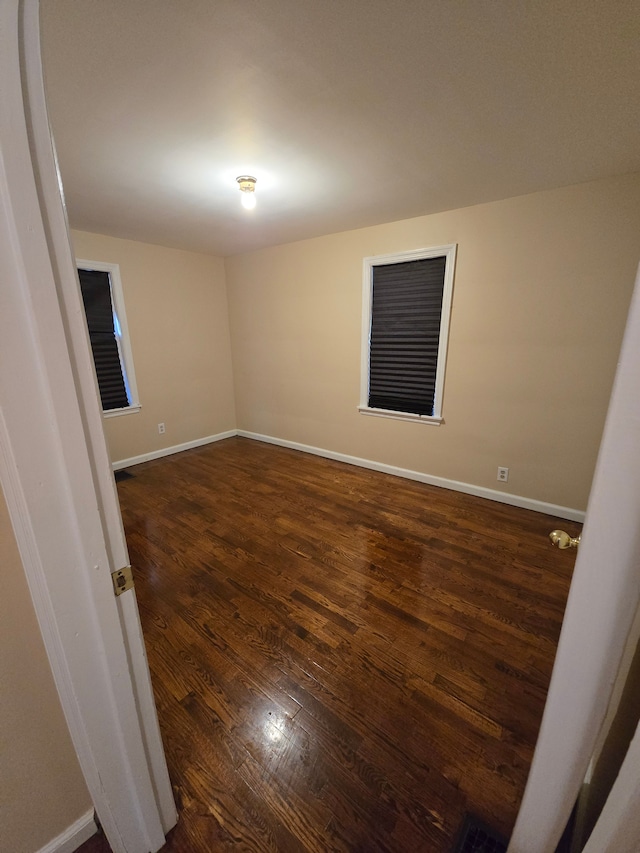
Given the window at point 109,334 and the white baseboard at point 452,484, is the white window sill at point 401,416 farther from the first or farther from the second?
the window at point 109,334

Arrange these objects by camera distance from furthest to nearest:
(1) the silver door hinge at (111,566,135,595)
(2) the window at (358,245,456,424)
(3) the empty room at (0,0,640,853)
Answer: (2) the window at (358,245,456,424) < (1) the silver door hinge at (111,566,135,595) < (3) the empty room at (0,0,640,853)

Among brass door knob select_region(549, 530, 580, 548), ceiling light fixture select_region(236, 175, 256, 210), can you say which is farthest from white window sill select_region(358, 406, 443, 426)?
brass door knob select_region(549, 530, 580, 548)

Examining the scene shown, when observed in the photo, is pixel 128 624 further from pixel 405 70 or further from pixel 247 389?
pixel 247 389

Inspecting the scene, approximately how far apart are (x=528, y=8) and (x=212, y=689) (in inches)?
108

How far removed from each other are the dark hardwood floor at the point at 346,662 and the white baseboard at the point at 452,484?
98mm

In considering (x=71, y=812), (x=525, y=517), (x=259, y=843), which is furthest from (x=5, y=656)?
(x=525, y=517)

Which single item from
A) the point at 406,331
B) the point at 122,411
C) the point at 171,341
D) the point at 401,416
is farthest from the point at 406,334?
the point at 122,411

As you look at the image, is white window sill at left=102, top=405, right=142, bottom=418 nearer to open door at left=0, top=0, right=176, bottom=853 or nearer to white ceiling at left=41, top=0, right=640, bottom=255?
white ceiling at left=41, top=0, right=640, bottom=255

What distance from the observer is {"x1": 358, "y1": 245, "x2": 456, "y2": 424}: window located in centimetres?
297

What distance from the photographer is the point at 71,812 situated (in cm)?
93

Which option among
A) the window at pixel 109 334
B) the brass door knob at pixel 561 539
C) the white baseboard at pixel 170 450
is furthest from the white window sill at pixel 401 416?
the window at pixel 109 334

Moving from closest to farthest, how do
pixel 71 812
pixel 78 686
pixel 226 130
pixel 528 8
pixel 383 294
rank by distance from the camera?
pixel 78 686
pixel 71 812
pixel 528 8
pixel 226 130
pixel 383 294

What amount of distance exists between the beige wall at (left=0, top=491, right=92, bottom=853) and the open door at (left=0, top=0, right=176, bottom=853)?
112mm

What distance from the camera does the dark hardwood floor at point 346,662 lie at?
3.48 feet
